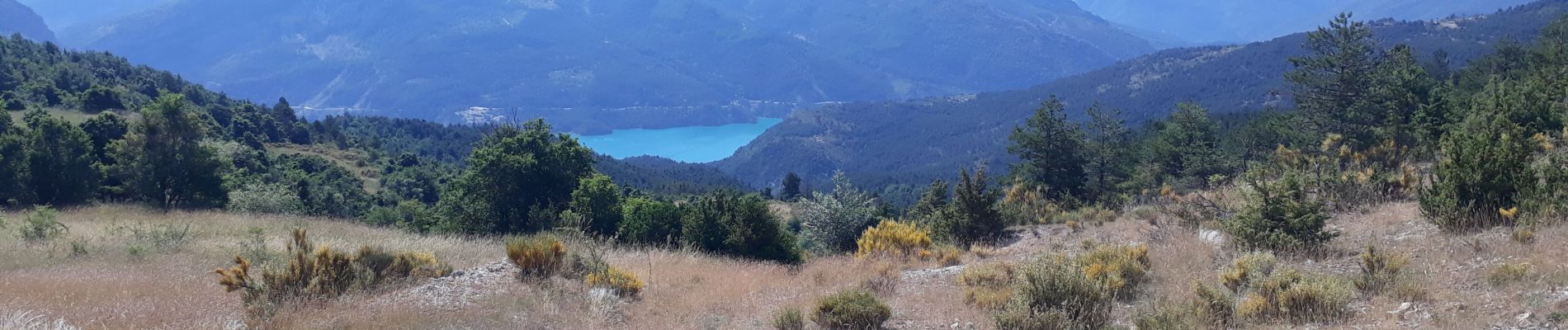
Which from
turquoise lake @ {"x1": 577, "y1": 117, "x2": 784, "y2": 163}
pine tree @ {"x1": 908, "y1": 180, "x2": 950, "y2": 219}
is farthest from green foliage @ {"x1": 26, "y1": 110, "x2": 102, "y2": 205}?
turquoise lake @ {"x1": 577, "y1": 117, "x2": 784, "y2": 163}

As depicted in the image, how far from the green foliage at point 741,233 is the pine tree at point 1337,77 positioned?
16544 millimetres

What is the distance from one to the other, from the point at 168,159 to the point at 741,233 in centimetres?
1615

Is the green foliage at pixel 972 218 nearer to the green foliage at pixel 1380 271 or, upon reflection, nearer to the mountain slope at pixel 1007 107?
the green foliage at pixel 1380 271

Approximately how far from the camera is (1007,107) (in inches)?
5443

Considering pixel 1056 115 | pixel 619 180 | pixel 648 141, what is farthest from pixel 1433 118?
pixel 648 141

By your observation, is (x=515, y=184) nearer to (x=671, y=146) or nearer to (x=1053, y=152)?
(x=1053, y=152)

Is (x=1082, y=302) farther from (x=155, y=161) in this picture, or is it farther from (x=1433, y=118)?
(x=155, y=161)

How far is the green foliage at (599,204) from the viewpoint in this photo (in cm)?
2027

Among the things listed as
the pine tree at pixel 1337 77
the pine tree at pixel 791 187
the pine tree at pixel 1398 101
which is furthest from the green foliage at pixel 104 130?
the pine tree at pixel 791 187

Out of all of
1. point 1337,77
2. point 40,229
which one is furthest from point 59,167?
point 1337,77

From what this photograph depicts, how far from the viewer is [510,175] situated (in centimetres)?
2212

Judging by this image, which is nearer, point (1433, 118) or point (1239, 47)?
point (1433, 118)

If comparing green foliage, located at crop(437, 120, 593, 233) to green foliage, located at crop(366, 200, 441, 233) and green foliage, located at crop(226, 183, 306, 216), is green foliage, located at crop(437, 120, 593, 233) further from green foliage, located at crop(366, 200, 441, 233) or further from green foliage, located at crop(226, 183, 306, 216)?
green foliage, located at crop(226, 183, 306, 216)

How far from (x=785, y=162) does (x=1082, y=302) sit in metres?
128
